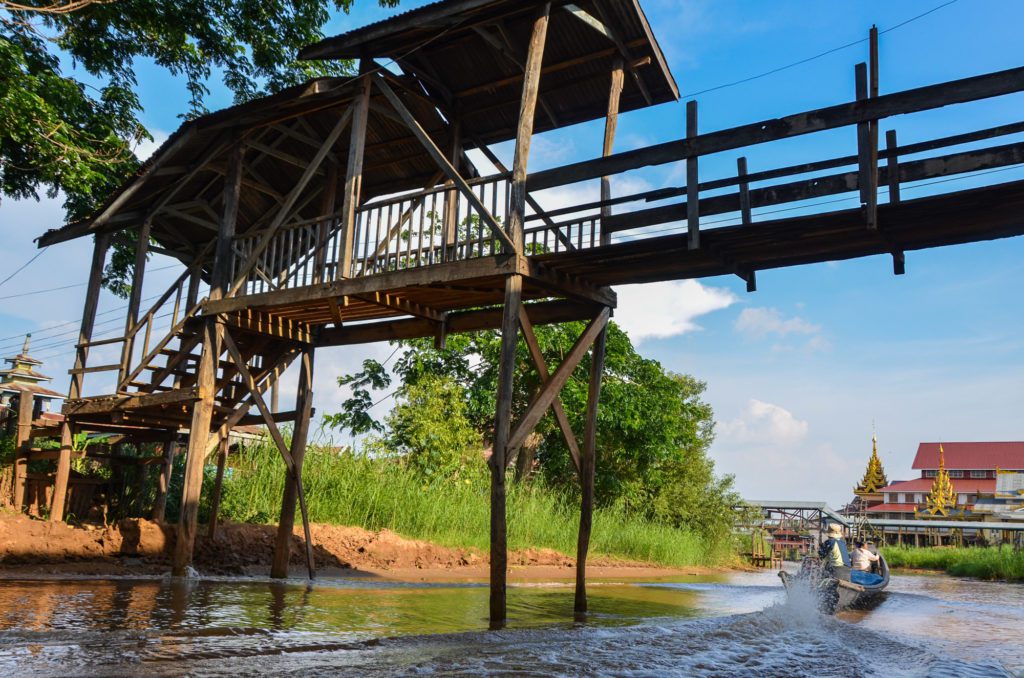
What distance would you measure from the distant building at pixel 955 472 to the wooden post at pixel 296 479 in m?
42.3

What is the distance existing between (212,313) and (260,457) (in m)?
5.27

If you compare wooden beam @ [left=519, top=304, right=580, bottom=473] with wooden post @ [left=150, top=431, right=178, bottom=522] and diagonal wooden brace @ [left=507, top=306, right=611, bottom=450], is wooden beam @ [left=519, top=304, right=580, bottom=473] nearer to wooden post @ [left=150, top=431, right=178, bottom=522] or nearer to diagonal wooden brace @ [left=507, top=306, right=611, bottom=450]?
diagonal wooden brace @ [left=507, top=306, right=611, bottom=450]

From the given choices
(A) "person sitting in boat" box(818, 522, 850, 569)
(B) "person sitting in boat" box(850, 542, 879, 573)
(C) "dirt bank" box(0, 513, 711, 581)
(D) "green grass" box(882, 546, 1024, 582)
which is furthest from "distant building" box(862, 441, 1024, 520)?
(C) "dirt bank" box(0, 513, 711, 581)

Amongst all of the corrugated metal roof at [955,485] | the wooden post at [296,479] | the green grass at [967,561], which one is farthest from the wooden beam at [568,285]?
the corrugated metal roof at [955,485]

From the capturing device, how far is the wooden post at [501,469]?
781cm

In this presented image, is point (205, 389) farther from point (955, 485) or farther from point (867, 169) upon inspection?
point (955, 485)

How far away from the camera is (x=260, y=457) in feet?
51.0

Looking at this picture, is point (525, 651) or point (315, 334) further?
point (315, 334)

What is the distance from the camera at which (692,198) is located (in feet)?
26.6

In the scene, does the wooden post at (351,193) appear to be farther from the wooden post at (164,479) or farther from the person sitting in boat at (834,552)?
the person sitting in boat at (834,552)

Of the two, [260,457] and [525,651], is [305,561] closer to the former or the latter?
[260,457]

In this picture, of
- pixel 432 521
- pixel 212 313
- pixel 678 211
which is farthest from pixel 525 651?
pixel 432 521

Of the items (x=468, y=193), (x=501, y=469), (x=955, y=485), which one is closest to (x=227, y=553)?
(x=501, y=469)

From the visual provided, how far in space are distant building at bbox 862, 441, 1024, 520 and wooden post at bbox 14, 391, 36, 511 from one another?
43.9 meters
